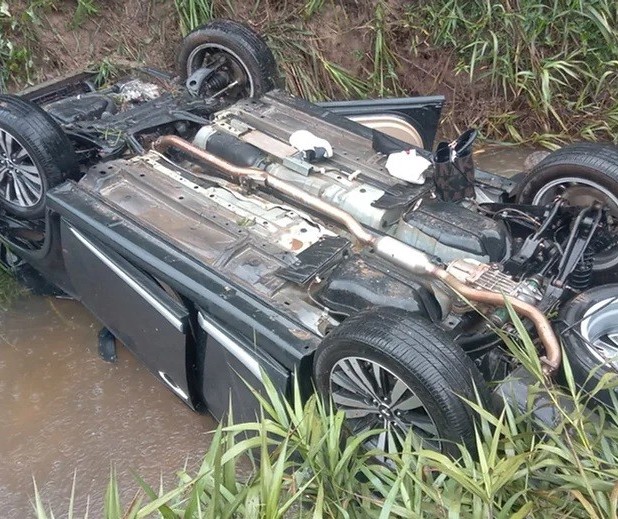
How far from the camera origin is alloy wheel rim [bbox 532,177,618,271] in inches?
120

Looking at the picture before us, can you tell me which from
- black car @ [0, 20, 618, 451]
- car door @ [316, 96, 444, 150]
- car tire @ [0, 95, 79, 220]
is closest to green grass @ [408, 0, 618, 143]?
car door @ [316, 96, 444, 150]

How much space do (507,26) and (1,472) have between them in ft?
12.9

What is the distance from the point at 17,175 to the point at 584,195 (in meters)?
2.60

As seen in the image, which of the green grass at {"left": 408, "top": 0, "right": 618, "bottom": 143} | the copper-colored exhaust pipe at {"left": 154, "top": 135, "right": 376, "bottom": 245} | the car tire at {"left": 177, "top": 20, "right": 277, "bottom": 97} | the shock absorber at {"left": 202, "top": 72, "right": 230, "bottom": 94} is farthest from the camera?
the green grass at {"left": 408, "top": 0, "right": 618, "bottom": 143}

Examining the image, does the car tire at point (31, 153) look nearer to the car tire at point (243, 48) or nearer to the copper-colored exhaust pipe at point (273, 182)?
the copper-colored exhaust pipe at point (273, 182)

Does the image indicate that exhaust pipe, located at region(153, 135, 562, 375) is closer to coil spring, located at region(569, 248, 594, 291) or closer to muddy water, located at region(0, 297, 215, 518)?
coil spring, located at region(569, 248, 594, 291)

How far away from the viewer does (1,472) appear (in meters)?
3.06

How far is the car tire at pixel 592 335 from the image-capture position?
2.32 meters

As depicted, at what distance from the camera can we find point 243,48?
13.2 ft

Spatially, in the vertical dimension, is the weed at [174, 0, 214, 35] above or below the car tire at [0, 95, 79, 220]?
above

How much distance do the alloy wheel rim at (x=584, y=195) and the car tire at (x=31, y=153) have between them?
214 cm

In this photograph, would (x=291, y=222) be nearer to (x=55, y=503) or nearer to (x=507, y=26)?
(x=55, y=503)

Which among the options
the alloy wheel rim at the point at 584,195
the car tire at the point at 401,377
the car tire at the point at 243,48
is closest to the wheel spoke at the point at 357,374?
the car tire at the point at 401,377

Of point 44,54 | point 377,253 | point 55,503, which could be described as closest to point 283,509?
point 377,253
